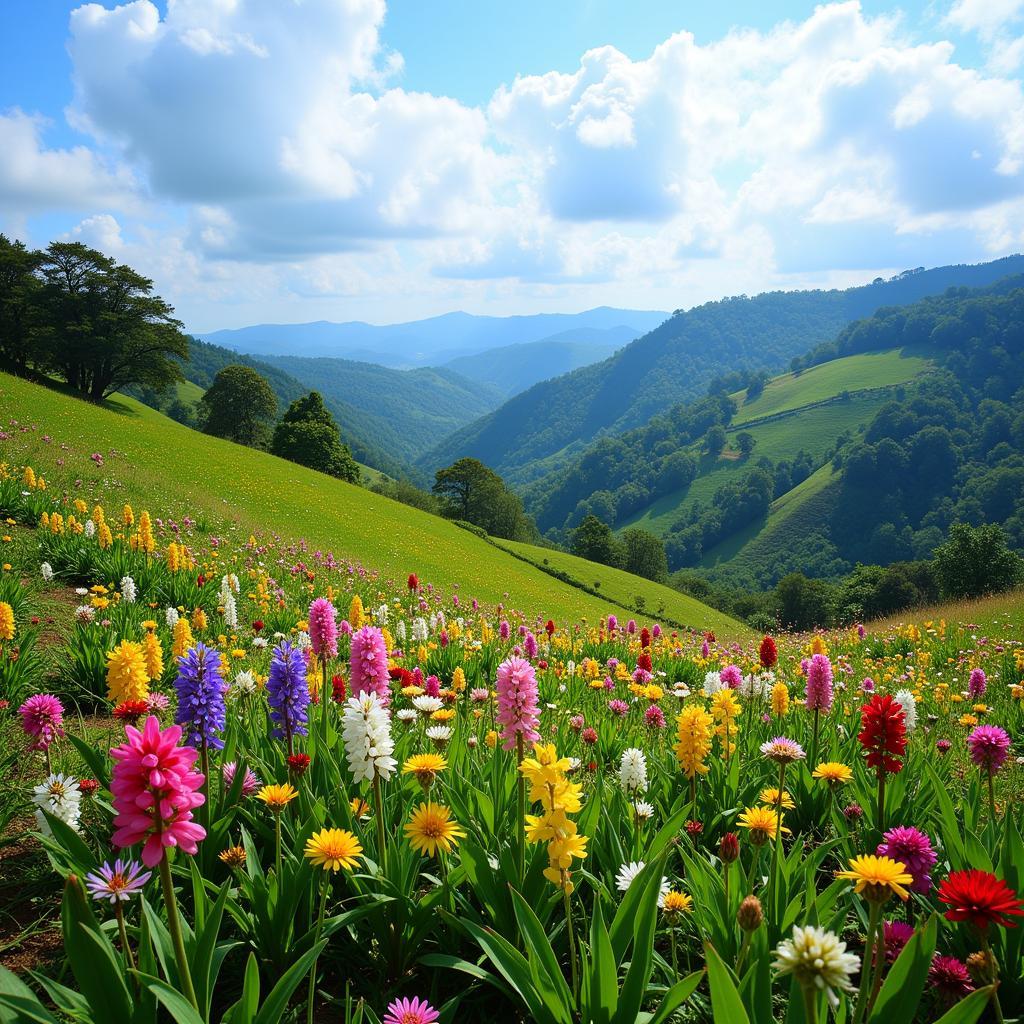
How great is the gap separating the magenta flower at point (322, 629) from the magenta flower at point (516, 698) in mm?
1854

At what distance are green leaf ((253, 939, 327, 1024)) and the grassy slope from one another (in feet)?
56.5

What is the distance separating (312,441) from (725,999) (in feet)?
189

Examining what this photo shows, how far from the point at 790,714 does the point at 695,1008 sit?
13.5ft

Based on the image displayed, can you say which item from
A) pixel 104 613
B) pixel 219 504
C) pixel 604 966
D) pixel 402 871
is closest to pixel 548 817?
pixel 604 966

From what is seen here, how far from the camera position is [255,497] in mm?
29078

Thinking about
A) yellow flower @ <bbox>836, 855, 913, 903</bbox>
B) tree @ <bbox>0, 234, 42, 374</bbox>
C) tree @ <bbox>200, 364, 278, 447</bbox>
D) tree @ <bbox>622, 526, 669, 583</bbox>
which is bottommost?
tree @ <bbox>622, 526, 669, 583</bbox>

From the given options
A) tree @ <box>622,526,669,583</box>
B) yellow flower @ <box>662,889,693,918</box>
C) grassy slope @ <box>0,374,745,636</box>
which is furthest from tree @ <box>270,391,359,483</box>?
yellow flower @ <box>662,889,693,918</box>

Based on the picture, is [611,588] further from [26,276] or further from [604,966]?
[26,276]

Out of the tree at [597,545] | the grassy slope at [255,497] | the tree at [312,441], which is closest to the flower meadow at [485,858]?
the grassy slope at [255,497]

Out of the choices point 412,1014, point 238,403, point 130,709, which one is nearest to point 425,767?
point 412,1014

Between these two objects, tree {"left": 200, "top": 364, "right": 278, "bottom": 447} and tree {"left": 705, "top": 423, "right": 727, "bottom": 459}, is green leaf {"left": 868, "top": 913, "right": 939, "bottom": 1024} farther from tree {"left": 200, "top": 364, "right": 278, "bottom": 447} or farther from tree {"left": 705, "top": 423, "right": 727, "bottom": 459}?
tree {"left": 705, "top": 423, "right": 727, "bottom": 459}

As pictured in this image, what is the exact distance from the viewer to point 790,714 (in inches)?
236

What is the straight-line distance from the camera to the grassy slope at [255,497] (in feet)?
67.1

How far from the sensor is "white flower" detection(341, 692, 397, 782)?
8.19 ft
